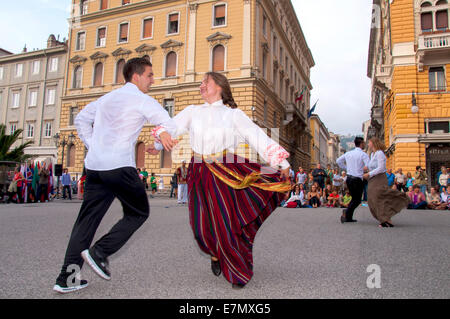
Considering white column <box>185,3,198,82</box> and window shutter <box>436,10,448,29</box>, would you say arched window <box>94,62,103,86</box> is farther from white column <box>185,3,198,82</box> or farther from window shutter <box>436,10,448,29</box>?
window shutter <box>436,10,448,29</box>

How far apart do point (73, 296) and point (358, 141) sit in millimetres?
6678

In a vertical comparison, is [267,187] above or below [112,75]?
below

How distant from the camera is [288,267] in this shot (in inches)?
133

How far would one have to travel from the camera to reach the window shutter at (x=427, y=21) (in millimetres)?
21016

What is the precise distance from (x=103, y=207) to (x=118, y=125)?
0.67 metres

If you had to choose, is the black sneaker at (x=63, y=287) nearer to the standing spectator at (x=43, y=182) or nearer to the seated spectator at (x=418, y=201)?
the seated spectator at (x=418, y=201)

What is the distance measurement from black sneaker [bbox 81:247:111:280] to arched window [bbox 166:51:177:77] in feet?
86.3

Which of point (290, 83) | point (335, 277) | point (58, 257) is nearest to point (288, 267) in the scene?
point (335, 277)

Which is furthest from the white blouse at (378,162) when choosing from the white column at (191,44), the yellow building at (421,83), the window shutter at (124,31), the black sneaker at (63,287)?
the window shutter at (124,31)

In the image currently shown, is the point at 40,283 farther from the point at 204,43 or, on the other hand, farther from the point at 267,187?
the point at 204,43

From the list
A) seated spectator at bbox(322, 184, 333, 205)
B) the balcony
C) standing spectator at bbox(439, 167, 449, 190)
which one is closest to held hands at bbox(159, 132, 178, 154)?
seated spectator at bbox(322, 184, 333, 205)

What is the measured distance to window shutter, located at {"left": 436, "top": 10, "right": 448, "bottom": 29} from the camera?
20961mm

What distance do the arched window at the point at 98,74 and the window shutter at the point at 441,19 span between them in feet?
85.0

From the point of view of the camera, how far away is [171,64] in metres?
27.9
